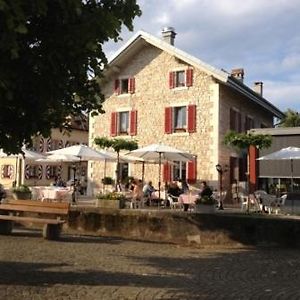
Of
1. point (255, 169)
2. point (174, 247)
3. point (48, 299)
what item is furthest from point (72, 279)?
point (255, 169)

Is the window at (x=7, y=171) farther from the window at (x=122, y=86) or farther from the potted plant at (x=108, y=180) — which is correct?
the potted plant at (x=108, y=180)

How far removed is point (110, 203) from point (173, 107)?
12.5 meters

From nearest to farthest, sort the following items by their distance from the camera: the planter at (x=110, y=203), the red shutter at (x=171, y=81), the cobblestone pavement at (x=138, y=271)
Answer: the cobblestone pavement at (x=138, y=271) < the planter at (x=110, y=203) < the red shutter at (x=171, y=81)

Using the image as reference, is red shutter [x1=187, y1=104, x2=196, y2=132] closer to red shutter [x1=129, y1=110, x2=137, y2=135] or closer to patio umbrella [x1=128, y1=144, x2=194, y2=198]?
red shutter [x1=129, y1=110, x2=137, y2=135]

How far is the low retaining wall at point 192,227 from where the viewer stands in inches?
505

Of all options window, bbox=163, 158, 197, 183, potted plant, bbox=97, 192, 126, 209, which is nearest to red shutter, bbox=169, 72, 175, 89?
window, bbox=163, 158, 197, 183

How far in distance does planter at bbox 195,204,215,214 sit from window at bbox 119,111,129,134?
50.2 feet

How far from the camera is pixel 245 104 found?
29500 mm

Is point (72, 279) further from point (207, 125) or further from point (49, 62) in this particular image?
point (207, 125)

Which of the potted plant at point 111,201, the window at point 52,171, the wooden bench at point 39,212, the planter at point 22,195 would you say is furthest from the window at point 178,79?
the window at point 52,171

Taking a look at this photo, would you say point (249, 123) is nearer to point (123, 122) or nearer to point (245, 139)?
point (123, 122)

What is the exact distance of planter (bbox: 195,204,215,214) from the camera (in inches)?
542

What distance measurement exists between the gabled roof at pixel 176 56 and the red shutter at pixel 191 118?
183 cm

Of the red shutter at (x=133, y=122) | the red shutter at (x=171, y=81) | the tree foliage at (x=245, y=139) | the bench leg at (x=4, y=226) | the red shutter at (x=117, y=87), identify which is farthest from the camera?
the red shutter at (x=117, y=87)
